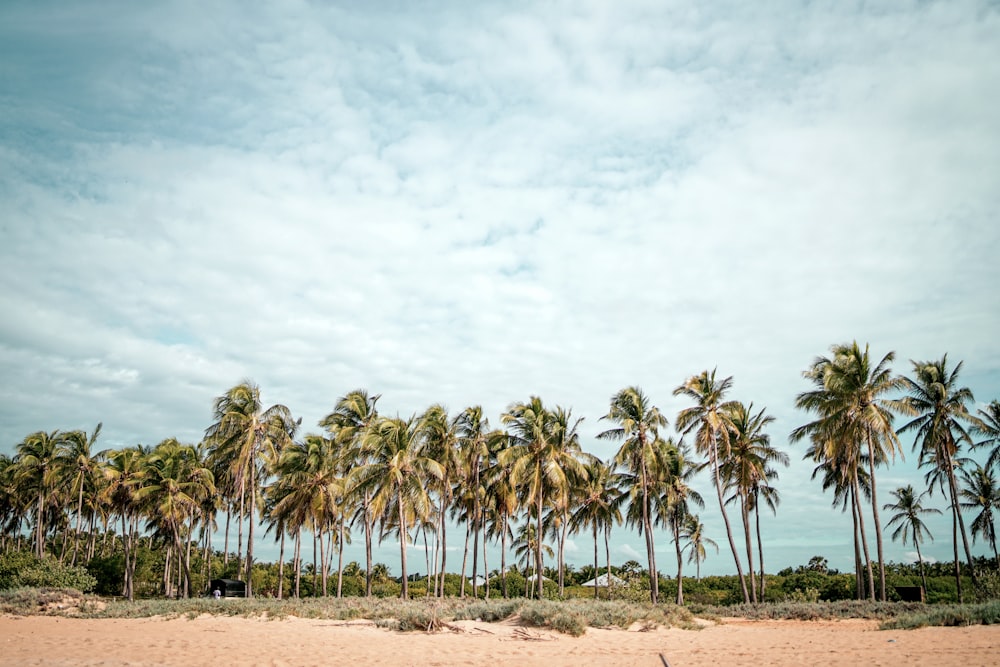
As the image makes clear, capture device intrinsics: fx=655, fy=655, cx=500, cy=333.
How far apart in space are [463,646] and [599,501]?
29.5 meters

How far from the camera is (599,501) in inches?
1799

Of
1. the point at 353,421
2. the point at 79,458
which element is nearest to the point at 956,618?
the point at 353,421

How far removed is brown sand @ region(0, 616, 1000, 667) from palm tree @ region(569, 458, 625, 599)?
850 inches

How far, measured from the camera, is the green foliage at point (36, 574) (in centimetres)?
3462

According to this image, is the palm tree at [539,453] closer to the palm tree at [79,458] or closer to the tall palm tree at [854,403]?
the tall palm tree at [854,403]

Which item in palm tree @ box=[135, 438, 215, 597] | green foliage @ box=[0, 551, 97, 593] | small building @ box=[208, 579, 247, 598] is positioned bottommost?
small building @ box=[208, 579, 247, 598]

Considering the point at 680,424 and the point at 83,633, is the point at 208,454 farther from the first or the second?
the point at 680,424

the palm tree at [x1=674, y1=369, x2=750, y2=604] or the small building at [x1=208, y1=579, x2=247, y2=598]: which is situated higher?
the palm tree at [x1=674, y1=369, x2=750, y2=604]

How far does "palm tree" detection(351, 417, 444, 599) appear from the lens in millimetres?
31672

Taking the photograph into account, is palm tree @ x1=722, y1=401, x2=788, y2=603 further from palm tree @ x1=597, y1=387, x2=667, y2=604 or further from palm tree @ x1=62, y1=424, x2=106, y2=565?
palm tree @ x1=62, y1=424, x2=106, y2=565

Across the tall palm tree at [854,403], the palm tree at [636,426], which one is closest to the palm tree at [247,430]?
the palm tree at [636,426]

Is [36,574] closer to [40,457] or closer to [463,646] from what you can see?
[40,457]

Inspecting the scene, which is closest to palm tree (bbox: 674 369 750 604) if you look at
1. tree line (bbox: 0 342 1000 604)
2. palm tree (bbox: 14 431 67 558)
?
tree line (bbox: 0 342 1000 604)

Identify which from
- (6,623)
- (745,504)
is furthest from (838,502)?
(6,623)
